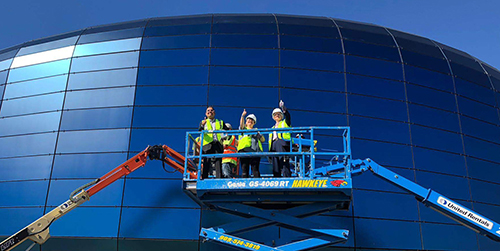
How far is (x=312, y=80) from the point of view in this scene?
52.2 ft

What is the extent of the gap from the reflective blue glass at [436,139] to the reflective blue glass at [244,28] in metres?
6.68

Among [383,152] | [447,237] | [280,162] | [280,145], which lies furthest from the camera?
[383,152]

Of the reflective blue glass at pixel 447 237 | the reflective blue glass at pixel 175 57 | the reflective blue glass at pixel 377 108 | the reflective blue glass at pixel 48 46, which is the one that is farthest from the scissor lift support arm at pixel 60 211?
the reflective blue glass at pixel 447 237

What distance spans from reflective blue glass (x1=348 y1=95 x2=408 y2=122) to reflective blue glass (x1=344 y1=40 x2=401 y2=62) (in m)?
1.91

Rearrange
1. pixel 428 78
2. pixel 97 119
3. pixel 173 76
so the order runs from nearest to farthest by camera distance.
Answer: pixel 97 119
pixel 173 76
pixel 428 78

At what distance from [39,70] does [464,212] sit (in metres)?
16.0

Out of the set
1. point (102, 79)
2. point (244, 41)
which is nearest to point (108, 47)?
point (102, 79)

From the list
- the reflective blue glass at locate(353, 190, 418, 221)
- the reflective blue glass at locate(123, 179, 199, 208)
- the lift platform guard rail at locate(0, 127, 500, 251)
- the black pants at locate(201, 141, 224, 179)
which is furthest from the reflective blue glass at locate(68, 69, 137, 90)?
the reflective blue glass at locate(353, 190, 418, 221)

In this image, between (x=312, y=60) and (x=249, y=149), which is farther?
(x=312, y=60)

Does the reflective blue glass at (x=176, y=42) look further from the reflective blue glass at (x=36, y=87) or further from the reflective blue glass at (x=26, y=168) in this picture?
the reflective blue glass at (x=26, y=168)

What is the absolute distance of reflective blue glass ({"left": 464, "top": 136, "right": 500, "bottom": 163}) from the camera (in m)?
16.6

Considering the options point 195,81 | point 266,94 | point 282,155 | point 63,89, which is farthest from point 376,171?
point 63,89

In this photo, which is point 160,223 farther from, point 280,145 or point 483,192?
point 483,192

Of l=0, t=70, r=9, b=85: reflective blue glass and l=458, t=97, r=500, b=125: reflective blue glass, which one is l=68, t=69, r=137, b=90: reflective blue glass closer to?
l=0, t=70, r=9, b=85: reflective blue glass
